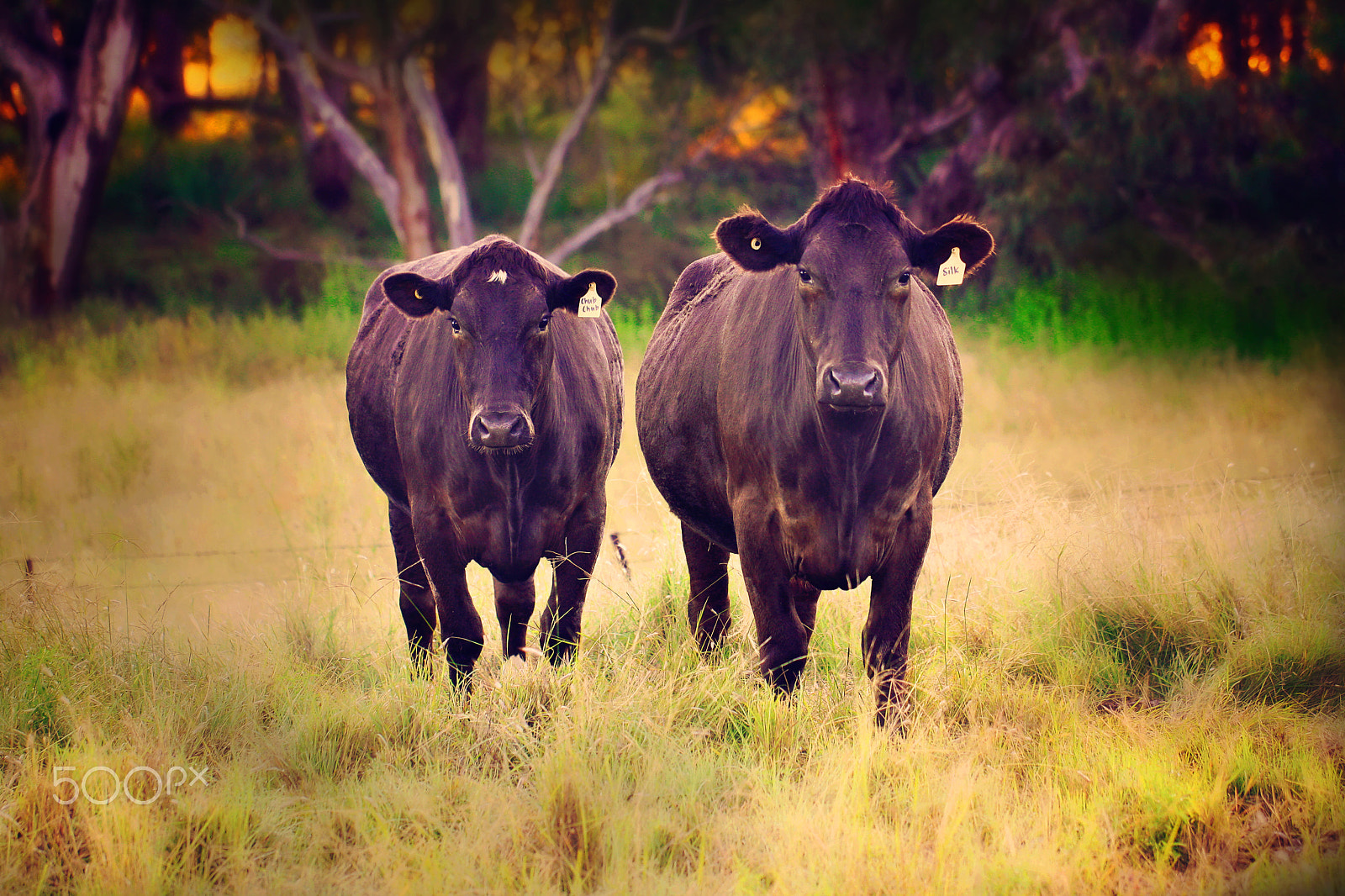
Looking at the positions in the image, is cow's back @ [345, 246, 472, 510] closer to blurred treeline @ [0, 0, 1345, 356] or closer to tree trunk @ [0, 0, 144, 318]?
blurred treeline @ [0, 0, 1345, 356]

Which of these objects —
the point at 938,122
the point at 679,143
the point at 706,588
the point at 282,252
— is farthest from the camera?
the point at 679,143

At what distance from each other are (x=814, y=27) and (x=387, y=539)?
9.86 meters

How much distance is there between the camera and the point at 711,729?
402 cm

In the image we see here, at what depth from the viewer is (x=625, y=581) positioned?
5.79 m

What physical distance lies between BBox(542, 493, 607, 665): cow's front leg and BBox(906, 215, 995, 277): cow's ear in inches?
69.0

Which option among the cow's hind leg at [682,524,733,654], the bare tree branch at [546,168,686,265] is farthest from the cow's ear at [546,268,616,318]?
the bare tree branch at [546,168,686,265]

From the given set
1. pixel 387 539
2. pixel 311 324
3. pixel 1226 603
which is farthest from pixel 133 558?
pixel 311 324

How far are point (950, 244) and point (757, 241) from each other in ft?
2.35

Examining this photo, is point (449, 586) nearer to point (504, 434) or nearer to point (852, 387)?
point (504, 434)

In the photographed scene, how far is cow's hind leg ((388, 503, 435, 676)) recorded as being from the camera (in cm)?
531

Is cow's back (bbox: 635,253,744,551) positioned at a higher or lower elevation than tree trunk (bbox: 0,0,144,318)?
lower

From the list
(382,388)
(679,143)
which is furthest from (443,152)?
(382,388)

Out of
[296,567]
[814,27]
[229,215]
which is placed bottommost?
[296,567]

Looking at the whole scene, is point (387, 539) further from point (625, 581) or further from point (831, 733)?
point (831, 733)
